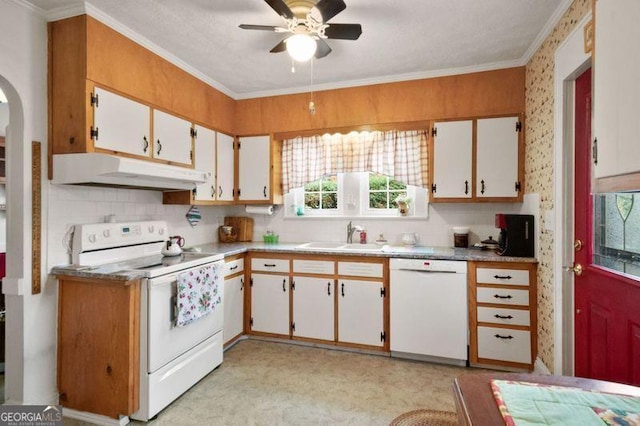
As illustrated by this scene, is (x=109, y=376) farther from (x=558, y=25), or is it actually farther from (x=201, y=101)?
(x=558, y=25)

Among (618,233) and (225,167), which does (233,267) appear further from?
(618,233)

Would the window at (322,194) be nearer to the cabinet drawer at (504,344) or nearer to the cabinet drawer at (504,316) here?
the cabinet drawer at (504,316)

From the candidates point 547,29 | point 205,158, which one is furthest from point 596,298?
point 205,158

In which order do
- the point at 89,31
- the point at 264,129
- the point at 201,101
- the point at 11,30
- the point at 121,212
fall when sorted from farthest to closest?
the point at 264,129
the point at 201,101
the point at 121,212
the point at 89,31
the point at 11,30

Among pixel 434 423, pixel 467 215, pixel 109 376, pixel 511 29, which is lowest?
pixel 109 376

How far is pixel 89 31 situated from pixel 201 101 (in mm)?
1130

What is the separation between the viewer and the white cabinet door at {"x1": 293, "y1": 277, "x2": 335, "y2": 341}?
3.07 meters

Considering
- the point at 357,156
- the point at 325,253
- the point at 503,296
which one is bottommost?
the point at 503,296

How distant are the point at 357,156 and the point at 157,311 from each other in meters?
2.27

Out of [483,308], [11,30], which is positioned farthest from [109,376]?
[483,308]

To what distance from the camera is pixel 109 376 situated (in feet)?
6.59

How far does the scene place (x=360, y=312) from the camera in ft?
9.80

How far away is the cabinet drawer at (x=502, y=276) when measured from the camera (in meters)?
2.60

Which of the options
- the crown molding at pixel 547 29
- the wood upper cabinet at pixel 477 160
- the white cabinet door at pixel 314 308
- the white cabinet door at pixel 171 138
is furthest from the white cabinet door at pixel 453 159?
the white cabinet door at pixel 171 138
